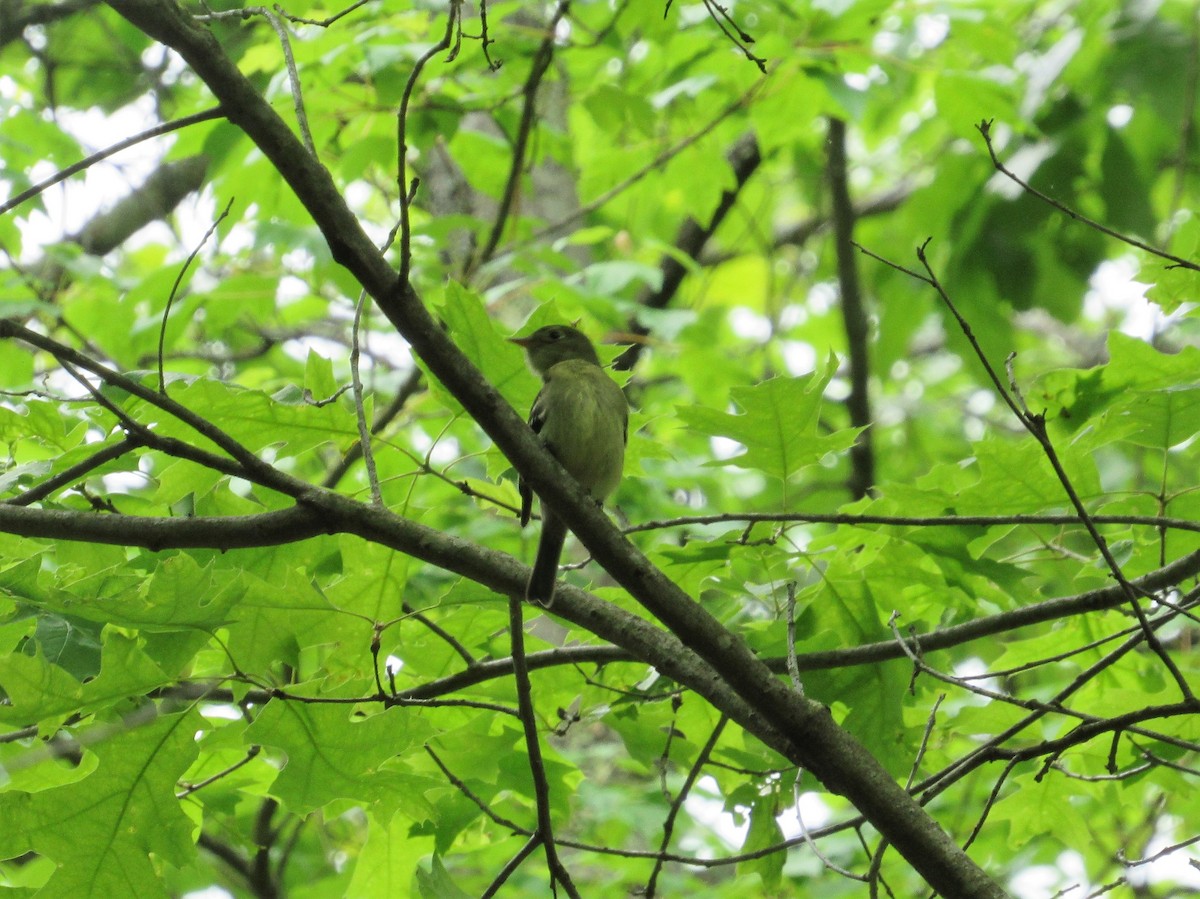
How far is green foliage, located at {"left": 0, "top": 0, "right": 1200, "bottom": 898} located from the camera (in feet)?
9.00

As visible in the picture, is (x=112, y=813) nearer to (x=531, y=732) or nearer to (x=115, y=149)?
(x=531, y=732)

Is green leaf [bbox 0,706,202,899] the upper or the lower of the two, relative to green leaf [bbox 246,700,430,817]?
lower

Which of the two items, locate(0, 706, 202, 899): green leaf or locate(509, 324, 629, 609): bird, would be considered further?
locate(509, 324, 629, 609): bird

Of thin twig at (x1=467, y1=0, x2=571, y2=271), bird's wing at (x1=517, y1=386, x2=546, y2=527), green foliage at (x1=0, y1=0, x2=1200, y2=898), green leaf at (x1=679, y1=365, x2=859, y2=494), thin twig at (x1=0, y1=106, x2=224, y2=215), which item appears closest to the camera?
thin twig at (x1=0, y1=106, x2=224, y2=215)

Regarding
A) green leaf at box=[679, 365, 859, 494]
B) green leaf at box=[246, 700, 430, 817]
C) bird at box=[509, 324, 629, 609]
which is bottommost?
green leaf at box=[246, 700, 430, 817]

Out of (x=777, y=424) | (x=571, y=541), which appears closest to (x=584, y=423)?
(x=777, y=424)

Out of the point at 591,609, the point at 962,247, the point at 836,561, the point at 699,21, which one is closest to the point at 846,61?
the point at 699,21

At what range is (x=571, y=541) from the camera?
6641 millimetres

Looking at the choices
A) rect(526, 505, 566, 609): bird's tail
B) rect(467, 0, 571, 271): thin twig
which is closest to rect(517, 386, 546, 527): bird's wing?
rect(526, 505, 566, 609): bird's tail

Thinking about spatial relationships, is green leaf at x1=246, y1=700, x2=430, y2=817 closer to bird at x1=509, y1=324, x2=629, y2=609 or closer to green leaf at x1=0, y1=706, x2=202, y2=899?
green leaf at x1=0, y1=706, x2=202, y2=899

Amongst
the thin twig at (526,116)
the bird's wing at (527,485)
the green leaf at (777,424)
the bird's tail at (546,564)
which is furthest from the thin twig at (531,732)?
the thin twig at (526,116)

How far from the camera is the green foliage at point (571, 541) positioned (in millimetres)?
2744

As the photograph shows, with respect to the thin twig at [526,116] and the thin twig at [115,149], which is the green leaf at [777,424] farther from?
the thin twig at [526,116]

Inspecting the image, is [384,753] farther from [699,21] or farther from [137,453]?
[699,21]
